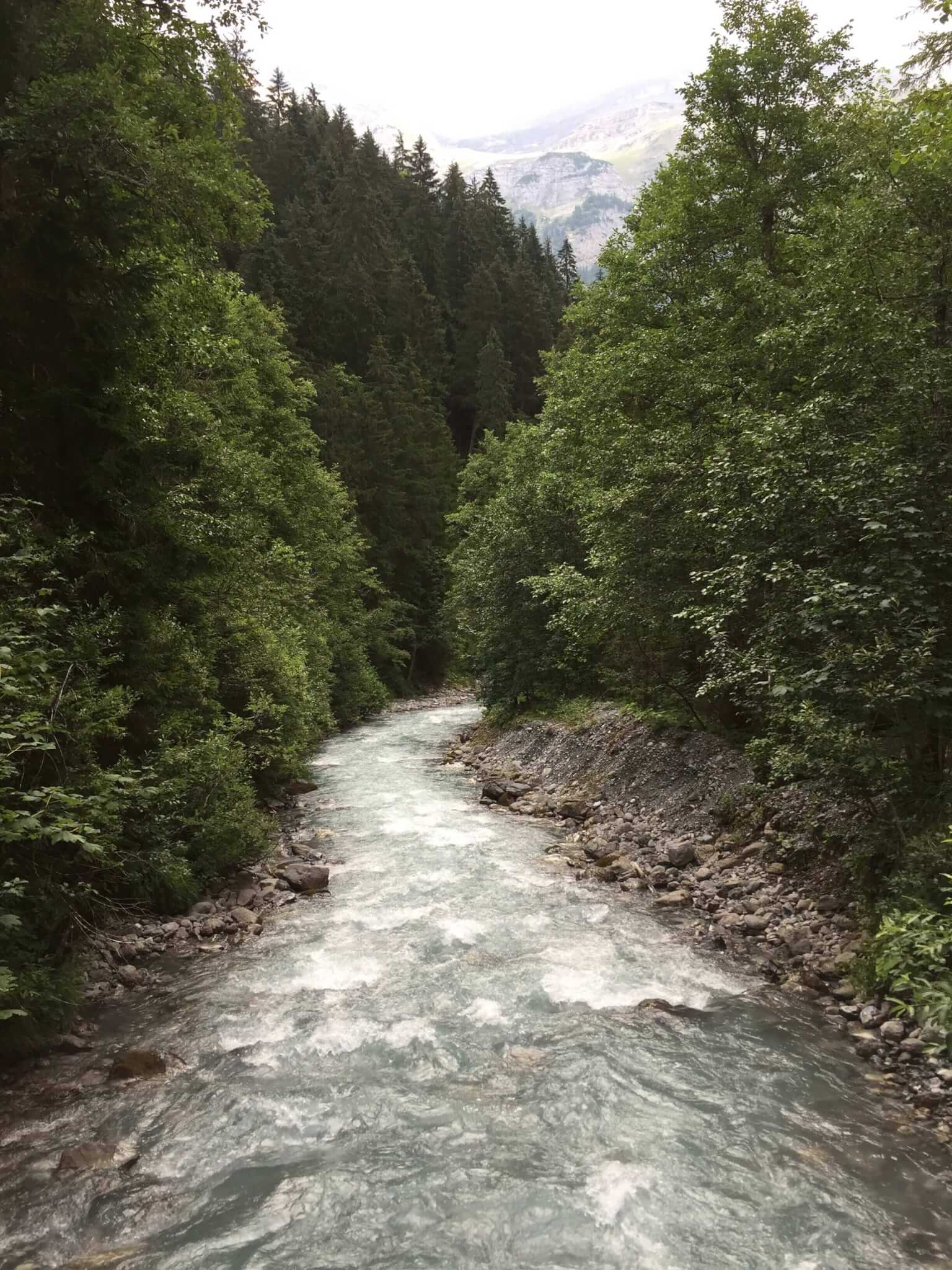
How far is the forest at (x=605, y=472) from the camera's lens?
7086 mm

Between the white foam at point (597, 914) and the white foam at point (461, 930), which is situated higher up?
the white foam at point (461, 930)

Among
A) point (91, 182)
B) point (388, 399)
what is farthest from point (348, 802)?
point (388, 399)

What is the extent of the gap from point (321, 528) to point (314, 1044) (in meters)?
26.0

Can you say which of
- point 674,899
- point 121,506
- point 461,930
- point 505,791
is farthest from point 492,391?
point 461,930

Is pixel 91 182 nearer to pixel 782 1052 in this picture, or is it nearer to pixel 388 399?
pixel 782 1052

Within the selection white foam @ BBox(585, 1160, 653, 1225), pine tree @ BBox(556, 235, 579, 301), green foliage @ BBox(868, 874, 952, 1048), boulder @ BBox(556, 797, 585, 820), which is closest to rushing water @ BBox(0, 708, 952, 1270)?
white foam @ BBox(585, 1160, 653, 1225)

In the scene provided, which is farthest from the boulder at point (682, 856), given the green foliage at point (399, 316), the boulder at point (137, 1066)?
the green foliage at point (399, 316)

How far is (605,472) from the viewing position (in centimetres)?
1543

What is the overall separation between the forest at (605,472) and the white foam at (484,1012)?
3572 millimetres

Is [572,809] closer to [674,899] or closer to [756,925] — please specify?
[674,899]

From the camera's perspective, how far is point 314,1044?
6828 mm

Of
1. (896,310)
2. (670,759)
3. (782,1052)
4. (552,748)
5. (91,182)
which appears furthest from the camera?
(552,748)

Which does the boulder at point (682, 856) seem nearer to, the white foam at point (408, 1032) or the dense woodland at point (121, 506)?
the white foam at point (408, 1032)

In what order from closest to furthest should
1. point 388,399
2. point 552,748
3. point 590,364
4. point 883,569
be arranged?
point 883,569 → point 552,748 → point 590,364 → point 388,399
